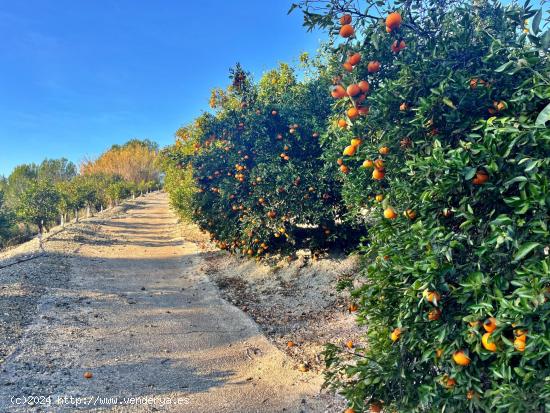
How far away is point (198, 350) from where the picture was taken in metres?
5.32

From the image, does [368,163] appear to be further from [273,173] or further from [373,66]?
[273,173]

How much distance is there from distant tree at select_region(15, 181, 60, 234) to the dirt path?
9.90m

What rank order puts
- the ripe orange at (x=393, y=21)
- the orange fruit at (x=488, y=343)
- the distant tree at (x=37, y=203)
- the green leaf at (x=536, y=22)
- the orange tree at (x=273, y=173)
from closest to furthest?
1. the orange fruit at (x=488, y=343)
2. the green leaf at (x=536, y=22)
3. the ripe orange at (x=393, y=21)
4. the orange tree at (x=273, y=173)
5. the distant tree at (x=37, y=203)

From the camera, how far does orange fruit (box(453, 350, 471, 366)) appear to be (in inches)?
83.0

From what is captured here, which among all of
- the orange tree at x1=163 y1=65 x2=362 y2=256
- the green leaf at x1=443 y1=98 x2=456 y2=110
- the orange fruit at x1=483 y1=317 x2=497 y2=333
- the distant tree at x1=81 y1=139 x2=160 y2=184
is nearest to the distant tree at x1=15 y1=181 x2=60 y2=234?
the orange tree at x1=163 y1=65 x2=362 y2=256

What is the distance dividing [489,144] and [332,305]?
5.50 meters

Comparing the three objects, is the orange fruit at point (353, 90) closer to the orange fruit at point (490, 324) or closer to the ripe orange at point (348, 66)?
the ripe orange at point (348, 66)

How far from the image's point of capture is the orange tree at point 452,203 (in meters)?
1.92

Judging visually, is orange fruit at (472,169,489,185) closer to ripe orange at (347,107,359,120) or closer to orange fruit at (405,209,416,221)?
orange fruit at (405,209,416,221)

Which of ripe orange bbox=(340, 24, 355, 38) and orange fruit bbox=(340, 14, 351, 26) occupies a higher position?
orange fruit bbox=(340, 14, 351, 26)

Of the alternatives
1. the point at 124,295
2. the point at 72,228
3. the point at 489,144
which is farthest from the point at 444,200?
the point at 72,228

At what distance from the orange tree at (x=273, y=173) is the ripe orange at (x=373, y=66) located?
4.35 metres

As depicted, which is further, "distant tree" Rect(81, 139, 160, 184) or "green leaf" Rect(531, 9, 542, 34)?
"distant tree" Rect(81, 139, 160, 184)

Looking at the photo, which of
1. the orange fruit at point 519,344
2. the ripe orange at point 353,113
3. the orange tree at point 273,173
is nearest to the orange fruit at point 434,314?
the orange fruit at point 519,344
